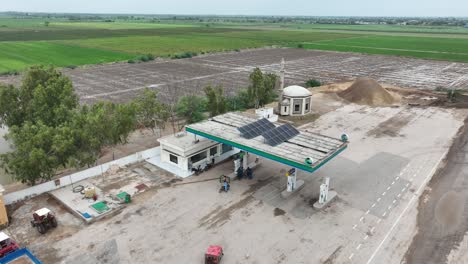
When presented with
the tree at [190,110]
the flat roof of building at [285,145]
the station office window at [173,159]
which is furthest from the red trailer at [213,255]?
the tree at [190,110]

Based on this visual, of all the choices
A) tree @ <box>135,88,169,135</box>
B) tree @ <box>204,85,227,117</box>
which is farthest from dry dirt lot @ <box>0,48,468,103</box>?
tree @ <box>135,88,169,135</box>

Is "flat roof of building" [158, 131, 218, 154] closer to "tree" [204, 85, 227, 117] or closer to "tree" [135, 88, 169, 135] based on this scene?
"tree" [135, 88, 169, 135]

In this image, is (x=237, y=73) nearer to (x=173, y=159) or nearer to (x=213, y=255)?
(x=173, y=159)

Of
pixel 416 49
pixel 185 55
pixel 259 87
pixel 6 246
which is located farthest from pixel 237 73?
pixel 416 49

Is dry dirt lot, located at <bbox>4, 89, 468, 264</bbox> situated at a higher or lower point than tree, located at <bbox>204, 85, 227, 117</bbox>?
lower

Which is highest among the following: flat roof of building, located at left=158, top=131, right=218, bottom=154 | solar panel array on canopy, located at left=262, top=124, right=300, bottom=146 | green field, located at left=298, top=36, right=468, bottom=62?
solar panel array on canopy, located at left=262, top=124, right=300, bottom=146

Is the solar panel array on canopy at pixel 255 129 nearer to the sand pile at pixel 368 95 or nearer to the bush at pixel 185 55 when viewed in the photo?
the sand pile at pixel 368 95
